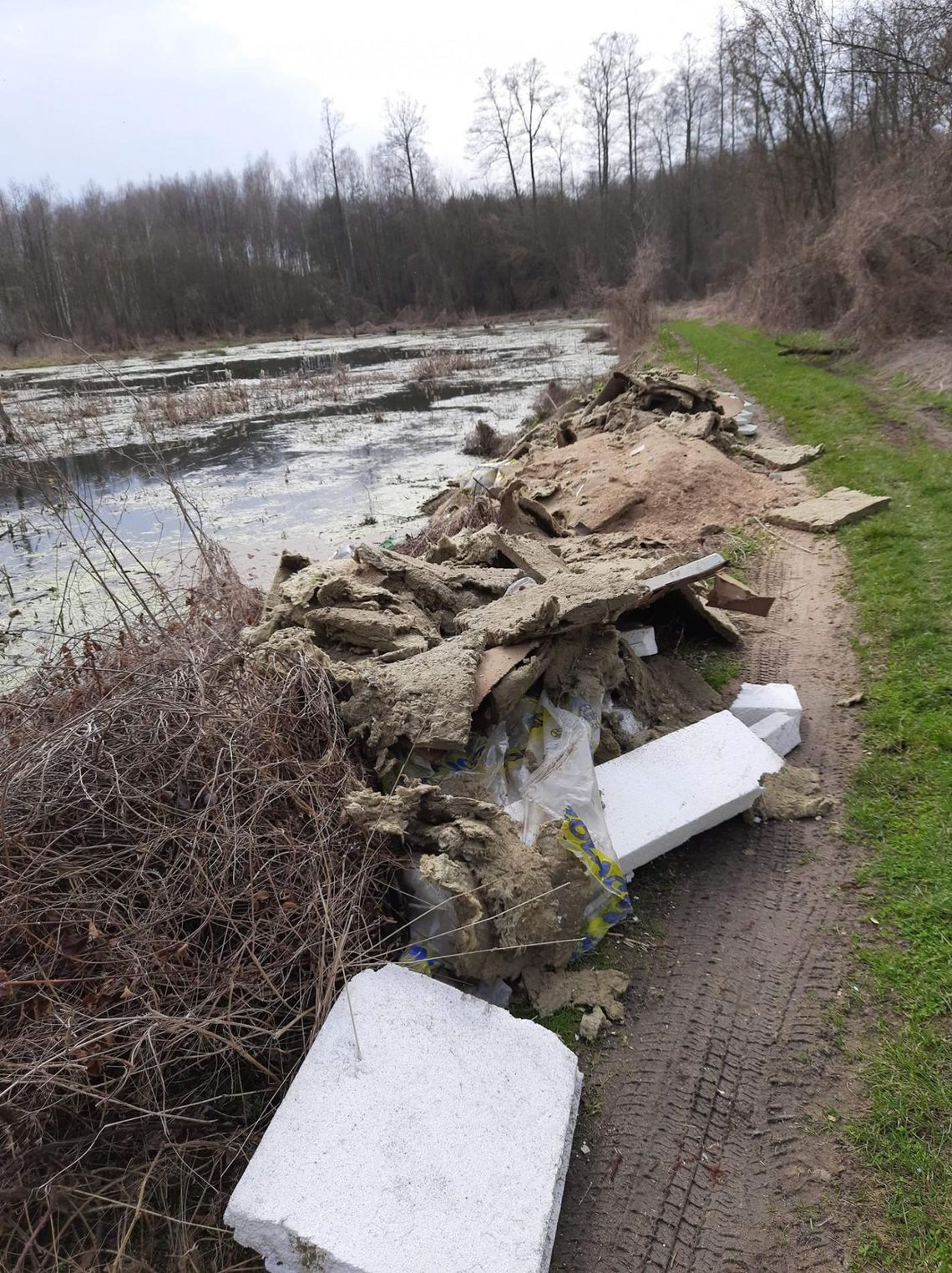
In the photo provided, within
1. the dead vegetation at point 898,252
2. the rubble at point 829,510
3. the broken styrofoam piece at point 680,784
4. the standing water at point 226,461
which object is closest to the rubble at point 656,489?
the rubble at point 829,510

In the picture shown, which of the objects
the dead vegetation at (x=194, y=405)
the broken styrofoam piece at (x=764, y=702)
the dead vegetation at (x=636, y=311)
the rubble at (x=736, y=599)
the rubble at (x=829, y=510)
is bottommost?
the broken styrofoam piece at (x=764, y=702)

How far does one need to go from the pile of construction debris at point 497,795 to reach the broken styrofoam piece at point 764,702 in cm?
2

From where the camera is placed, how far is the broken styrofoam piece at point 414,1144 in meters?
2.04

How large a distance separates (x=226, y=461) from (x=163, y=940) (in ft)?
46.5

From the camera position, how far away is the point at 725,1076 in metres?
2.65

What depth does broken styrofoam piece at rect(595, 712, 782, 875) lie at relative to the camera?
3400 mm

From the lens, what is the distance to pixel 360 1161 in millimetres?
2193

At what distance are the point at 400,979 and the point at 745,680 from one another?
3164 mm

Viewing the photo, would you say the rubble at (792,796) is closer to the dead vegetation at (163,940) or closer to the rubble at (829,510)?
the dead vegetation at (163,940)

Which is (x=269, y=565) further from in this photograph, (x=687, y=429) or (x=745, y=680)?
(x=745, y=680)

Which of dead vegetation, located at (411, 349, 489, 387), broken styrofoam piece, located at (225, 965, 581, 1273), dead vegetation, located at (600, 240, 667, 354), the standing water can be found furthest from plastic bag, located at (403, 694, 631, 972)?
Result: dead vegetation, located at (600, 240, 667, 354)

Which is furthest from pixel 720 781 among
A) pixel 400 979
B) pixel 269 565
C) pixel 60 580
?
pixel 60 580

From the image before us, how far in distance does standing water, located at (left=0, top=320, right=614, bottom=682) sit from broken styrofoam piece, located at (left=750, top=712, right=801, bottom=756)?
3938mm

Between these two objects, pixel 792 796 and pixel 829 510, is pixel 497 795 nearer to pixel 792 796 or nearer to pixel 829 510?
pixel 792 796
